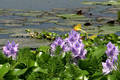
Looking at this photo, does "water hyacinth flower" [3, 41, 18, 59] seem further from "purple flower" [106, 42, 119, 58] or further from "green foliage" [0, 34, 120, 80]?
"purple flower" [106, 42, 119, 58]

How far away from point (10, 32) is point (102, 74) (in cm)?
295

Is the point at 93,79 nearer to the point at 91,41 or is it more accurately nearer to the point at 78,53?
the point at 78,53

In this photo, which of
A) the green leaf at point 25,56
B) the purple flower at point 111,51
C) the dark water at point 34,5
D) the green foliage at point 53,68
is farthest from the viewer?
the dark water at point 34,5

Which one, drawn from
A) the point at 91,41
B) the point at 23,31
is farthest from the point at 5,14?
the point at 91,41

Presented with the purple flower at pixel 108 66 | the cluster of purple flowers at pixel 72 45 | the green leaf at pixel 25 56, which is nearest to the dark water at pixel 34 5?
the cluster of purple flowers at pixel 72 45

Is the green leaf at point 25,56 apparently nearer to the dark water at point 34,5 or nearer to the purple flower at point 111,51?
the purple flower at point 111,51

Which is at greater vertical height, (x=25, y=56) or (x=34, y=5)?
(x=25, y=56)

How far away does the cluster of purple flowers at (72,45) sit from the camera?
2.18 metres

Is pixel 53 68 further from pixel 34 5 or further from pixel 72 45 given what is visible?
pixel 34 5

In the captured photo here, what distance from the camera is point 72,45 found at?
224 centimetres

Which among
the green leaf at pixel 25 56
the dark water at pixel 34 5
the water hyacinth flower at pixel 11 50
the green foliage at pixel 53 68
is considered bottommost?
the dark water at pixel 34 5

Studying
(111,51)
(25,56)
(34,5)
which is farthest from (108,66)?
(34,5)

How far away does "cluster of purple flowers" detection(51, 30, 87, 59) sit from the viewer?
2.18m

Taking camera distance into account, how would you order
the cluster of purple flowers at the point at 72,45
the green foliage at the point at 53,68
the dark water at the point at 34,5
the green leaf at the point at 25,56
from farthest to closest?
the dark water at the point at 34,5, the cluster of purple flowers at the point at 72,45, the green leaf at the point at 25,56, the green foliage at the point at 53,68
